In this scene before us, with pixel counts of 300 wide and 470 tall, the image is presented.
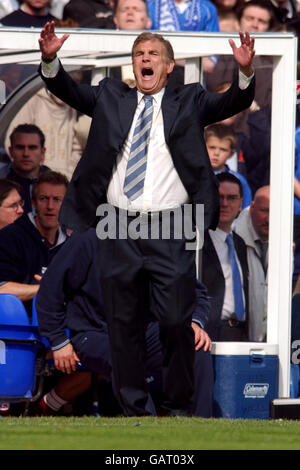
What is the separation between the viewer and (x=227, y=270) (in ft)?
25.7

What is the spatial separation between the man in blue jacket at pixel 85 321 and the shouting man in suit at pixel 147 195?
0.60m

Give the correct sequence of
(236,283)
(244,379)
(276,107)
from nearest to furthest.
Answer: (244,379), (276,107), (236,283)

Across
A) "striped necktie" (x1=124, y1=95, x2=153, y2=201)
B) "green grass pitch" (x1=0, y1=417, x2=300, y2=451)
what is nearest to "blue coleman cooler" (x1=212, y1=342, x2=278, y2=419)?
"green grass pitch" (x1=0, y1=417, x2=300, y2=451)

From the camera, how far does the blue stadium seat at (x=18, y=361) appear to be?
694 centimetres

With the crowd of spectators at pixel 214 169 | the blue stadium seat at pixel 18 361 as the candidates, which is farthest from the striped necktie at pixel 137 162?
the crowd of spectators at pixel 214 169

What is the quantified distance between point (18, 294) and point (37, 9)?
2.58 metres

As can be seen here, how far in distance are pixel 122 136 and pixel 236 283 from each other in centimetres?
197

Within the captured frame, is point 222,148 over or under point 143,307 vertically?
over

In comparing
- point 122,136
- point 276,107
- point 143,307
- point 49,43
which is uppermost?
point 49,43

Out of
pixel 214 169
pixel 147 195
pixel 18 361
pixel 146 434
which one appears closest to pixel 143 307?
pixel 147 195

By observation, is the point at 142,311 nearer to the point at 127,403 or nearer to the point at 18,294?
the point at 127,403

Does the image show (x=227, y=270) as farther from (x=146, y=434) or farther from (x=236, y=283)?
(x=146, y=434)

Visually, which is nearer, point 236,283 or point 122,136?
point 122,136

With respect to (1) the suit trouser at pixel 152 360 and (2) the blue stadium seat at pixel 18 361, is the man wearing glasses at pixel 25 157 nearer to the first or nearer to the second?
(2) the blue stadium seat at pixel 18 361
